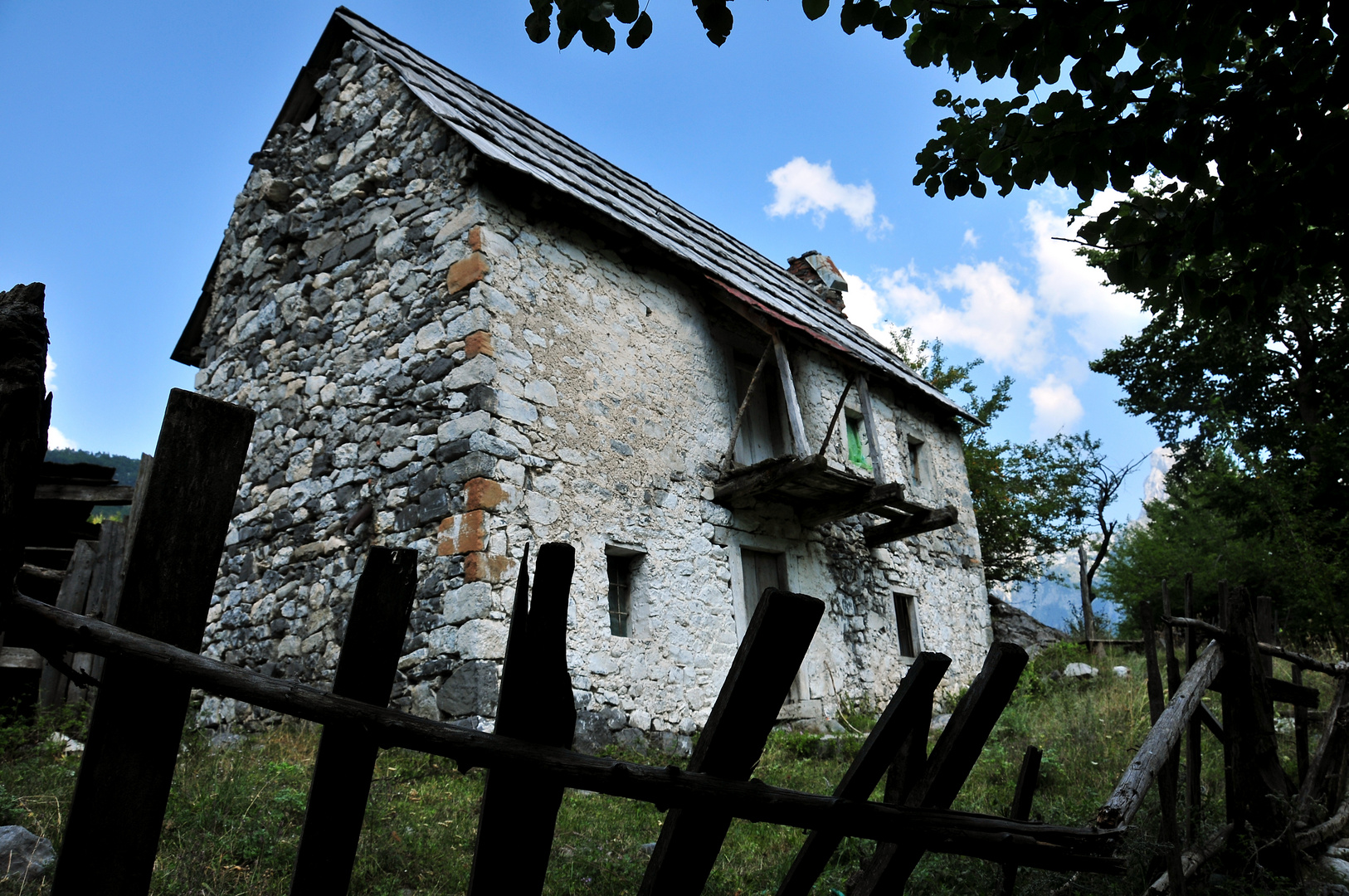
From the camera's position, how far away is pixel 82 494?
284 inches

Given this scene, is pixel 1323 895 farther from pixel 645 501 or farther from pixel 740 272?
pixel 740 272

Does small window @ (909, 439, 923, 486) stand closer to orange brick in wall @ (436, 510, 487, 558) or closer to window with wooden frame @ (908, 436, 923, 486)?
window with wooden frame @ (908, 436, 923, 486)

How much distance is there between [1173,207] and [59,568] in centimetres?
876

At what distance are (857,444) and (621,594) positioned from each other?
4.66m

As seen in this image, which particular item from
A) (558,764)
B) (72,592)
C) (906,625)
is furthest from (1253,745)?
(72,592)

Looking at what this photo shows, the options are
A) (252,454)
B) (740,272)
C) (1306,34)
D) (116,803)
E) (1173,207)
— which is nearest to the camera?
(116,803)

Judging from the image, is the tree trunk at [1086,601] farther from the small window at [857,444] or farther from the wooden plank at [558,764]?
the wooden plank at [558,764]

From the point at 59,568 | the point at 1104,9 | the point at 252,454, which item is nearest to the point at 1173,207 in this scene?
the point at 1104,9

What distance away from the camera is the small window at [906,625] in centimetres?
1043

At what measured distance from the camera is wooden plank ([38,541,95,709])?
6.30m

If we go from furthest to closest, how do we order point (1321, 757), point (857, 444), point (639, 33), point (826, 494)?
1. point (857, 444)
2. point (826, 494)
3. point (1321, 757)
4. point (639, 33)

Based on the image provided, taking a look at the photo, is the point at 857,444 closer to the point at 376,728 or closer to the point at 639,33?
the point at 639,33

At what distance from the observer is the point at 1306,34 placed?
3086 mm

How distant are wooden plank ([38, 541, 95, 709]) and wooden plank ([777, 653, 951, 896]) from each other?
675 cm
